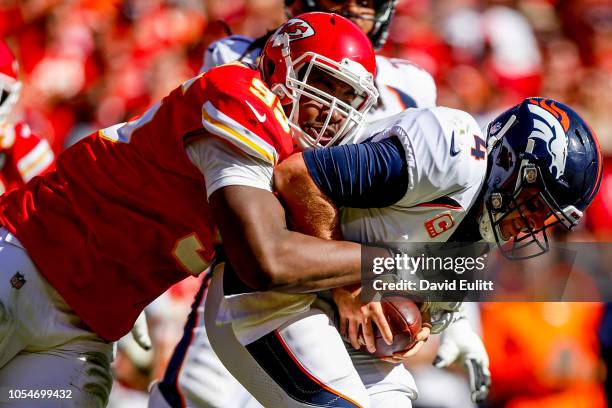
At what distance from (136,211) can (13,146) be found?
162 cm

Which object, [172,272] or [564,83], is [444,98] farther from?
[172,272]

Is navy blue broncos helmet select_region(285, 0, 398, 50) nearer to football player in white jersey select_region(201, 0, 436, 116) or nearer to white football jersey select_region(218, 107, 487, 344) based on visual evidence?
football player in white jersey select_region(201, 0, 436, 116)

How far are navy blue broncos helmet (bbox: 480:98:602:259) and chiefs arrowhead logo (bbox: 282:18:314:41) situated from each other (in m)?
0.64

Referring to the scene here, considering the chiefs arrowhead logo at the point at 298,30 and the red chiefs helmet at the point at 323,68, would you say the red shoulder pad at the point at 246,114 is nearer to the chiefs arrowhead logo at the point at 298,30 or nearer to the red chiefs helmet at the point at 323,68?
the red chiefs helmet at the point at 323,68

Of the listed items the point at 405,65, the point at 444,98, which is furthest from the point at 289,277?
the point at 444,98

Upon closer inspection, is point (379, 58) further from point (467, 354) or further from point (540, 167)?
point (540, 167)

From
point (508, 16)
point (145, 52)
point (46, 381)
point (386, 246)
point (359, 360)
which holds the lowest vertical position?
point (508, 16)

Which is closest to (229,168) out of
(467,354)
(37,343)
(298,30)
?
(298,30)

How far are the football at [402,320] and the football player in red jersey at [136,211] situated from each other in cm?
20

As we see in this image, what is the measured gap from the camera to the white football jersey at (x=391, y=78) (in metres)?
3.90

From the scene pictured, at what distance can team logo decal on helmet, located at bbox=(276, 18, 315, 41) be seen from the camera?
10.1ft

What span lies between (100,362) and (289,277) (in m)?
0.83

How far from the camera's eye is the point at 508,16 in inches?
317

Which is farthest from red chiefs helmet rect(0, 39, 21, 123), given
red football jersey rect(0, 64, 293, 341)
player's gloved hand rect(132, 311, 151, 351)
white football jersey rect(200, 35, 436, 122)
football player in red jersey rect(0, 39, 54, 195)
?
red football jersey rect(0, 64, 293, 341)
